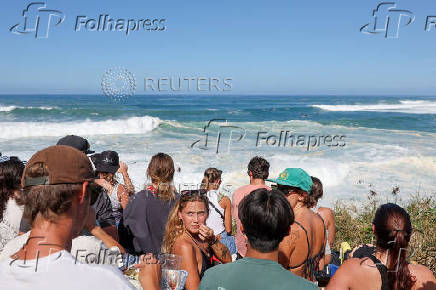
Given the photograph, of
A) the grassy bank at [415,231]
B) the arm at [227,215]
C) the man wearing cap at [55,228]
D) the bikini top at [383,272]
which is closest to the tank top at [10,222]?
the man wearing cap at [55,228]

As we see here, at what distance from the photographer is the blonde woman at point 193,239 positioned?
273 centimetres

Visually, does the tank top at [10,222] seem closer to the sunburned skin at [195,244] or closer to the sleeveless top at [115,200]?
the sunburned skin at [195,244]

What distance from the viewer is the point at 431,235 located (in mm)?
5316

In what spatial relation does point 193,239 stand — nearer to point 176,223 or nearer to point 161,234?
point 176,223

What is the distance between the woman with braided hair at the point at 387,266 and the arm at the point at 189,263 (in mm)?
925

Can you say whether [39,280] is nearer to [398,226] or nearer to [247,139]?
[398,226]

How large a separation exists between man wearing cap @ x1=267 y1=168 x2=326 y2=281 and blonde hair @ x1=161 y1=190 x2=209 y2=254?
73 cm

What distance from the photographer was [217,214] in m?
4.84

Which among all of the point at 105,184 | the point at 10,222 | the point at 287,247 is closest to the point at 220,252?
the point at 287,247

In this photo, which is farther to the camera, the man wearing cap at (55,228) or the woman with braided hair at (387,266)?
the woman with braided hair at (387,266)

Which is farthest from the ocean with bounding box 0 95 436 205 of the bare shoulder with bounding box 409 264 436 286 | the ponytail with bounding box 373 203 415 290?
the bare shoulder with bounding box 409 264 436 286

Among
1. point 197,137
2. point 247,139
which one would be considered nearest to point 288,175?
point 247,139

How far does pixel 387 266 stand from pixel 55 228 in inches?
82.7

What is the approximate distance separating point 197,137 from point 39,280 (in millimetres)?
22390
